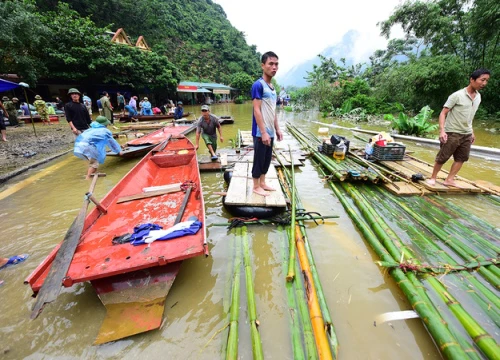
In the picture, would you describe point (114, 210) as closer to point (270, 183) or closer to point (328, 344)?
point (270, 183)

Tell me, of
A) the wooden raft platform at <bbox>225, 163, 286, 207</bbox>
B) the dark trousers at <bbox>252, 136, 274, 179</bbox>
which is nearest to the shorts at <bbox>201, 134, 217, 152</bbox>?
the wooden raft platform at <bbox>225, 163, 286, 207</bbox>

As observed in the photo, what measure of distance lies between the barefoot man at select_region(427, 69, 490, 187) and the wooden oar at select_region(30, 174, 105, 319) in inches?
233

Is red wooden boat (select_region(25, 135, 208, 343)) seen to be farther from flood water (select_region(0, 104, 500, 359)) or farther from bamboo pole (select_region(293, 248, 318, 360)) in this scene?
bamboo pole (select_region(293, 248, 318, 360))

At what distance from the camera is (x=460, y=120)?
3.97m

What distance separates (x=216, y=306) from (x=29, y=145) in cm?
1079

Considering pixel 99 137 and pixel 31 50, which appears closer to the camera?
pixel 99 137

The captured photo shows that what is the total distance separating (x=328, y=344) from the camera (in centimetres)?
183

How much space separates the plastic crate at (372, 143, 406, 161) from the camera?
579 centimetres

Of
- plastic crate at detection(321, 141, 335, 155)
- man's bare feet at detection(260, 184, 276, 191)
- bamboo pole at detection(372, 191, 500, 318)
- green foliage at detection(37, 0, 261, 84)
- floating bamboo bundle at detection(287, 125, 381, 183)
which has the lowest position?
bamboo pole at detection(372, 191, 500, 318)

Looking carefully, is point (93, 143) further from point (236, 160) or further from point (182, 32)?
point (182, 32)

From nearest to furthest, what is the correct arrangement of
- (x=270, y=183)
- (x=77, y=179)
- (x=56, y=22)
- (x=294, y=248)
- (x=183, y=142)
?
(x=294, y=248) < (x=270, y=183) < (x=77, y=179) < (x=183, y=142) < (x=56, y=22)

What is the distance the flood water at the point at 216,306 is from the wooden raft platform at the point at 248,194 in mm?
437

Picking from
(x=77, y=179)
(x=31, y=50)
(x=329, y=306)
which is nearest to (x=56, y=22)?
(x=31, y=50)

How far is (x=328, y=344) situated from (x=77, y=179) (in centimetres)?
673
